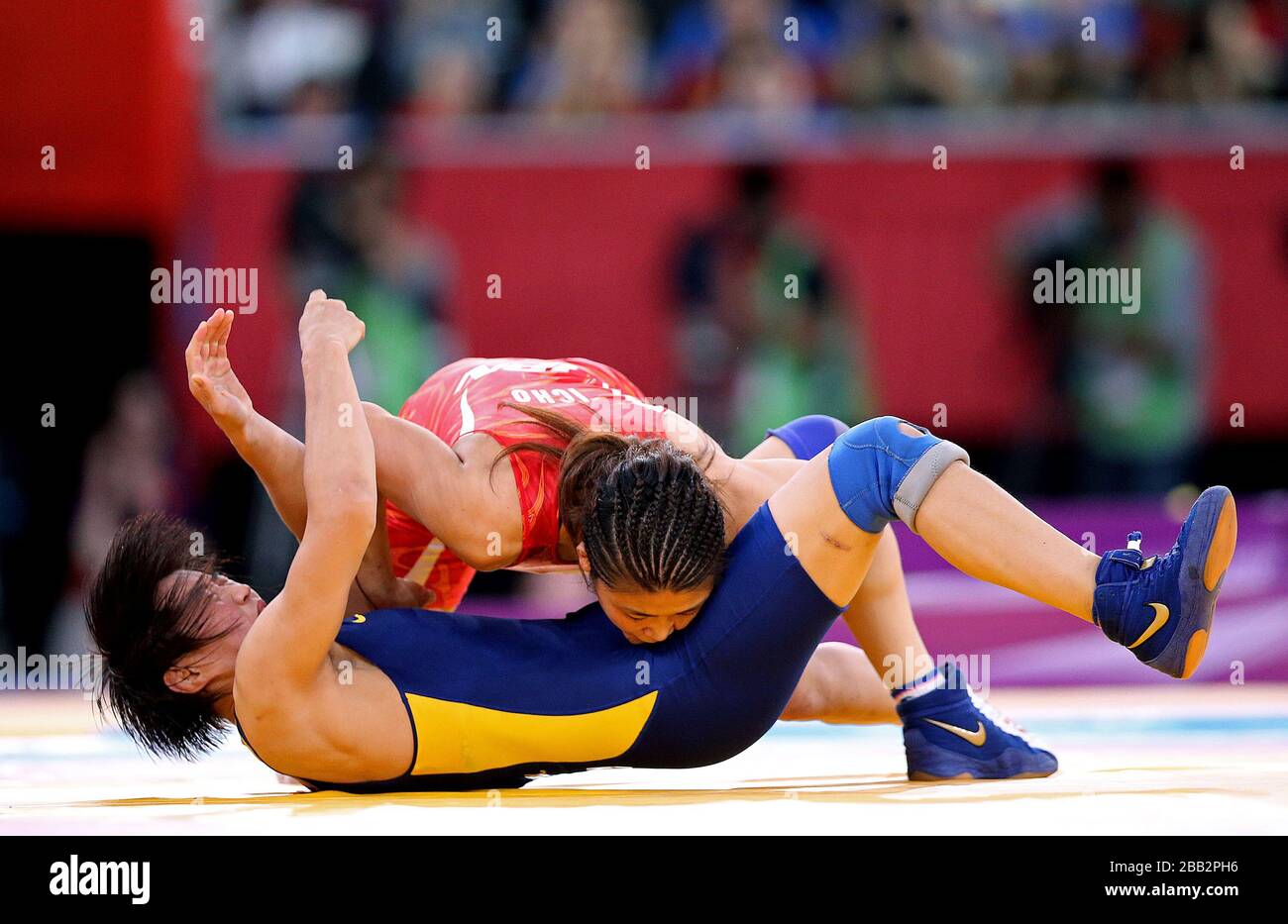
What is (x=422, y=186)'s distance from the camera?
677 centimetres

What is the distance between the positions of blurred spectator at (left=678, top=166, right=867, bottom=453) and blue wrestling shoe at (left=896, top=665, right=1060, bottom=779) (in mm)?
3161

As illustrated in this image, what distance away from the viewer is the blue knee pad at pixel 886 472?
8.84 feet

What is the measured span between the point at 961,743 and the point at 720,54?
4.82 metres

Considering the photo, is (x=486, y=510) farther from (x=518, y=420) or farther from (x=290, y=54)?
(x=290, y=54)


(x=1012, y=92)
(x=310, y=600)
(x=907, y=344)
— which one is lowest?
(x=310, y=600)

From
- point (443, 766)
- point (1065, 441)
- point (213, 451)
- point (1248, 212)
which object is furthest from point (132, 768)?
point (1248, 212)

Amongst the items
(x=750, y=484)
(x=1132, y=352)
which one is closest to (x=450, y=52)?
(x=1132, y=352)

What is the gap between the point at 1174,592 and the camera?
8.46 feet

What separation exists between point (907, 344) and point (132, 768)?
4187 millimetres

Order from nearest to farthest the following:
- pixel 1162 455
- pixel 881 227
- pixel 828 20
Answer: pixel 1162 455 → pixel 881 227 → pixel 828 20

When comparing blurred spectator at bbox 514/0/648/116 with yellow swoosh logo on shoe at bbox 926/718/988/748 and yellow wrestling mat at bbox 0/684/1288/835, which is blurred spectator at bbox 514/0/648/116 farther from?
yellow swoosh logo on shoe at bbox 926/718/988/748

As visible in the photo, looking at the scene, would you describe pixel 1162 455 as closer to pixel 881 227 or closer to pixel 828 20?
pixel 881 227

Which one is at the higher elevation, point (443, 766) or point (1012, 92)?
point (1012, 92)

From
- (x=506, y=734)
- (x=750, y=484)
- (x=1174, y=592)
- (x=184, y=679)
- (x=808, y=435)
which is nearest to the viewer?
(x=1174, y=592)
